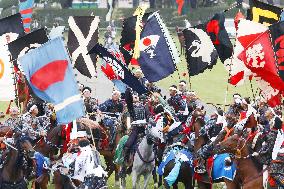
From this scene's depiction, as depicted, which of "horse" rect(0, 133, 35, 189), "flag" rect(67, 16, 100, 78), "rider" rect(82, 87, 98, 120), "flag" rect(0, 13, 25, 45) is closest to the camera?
"horse" rect(0, 133, 35, 189)

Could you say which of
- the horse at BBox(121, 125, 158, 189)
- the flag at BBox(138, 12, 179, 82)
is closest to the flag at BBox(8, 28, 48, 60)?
the flag at BBox(138, 12, 179, 82)

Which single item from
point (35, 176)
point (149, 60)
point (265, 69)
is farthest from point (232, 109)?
point (35, 176)

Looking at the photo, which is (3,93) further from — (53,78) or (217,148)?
(217,148)

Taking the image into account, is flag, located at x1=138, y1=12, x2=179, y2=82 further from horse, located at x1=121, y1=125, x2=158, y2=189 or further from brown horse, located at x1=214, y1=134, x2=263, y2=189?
brown horse, located at x1=214, y1=134, x2=263, y2=189

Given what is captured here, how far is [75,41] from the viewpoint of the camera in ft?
80.6

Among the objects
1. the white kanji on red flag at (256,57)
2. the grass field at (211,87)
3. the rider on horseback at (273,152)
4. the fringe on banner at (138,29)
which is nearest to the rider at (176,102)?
the fringe on banner at (138,29)

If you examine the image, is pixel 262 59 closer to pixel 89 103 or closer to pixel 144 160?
pixel 144 160

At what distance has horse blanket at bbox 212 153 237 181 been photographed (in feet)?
58.9

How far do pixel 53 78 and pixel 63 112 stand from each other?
2.65 feet

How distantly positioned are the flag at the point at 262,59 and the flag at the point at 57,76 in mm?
6002

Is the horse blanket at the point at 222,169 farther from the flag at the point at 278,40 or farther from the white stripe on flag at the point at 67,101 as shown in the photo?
the white stripe on flag at the point at 67,101

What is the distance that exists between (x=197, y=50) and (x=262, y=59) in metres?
5.85

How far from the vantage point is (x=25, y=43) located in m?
20.6

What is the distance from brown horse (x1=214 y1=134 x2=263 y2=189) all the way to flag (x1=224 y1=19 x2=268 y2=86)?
14.6ft
